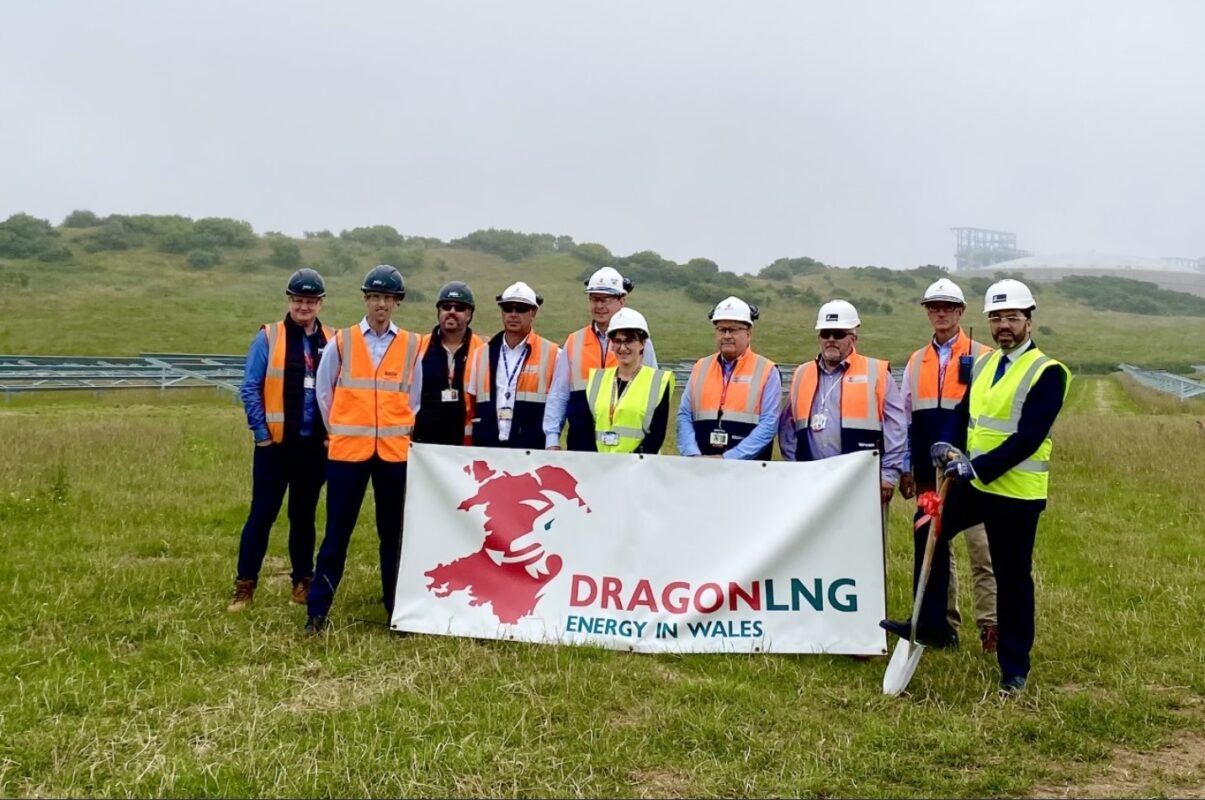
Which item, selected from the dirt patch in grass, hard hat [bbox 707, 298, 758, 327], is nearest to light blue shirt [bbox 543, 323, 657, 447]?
hard hat [bbox 707, 298, 758, 327]

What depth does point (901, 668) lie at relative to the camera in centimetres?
531

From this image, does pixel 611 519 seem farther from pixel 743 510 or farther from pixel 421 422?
pixel 421 422

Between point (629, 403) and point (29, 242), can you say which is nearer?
point (629, 403)

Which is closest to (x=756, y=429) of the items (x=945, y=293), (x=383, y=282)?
(x=945, y=293)

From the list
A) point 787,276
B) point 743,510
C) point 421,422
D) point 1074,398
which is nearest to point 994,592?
point 743,510

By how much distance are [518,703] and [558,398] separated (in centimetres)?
238

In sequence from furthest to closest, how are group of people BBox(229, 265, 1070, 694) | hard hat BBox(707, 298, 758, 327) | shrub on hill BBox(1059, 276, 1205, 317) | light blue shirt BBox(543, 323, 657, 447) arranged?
shrub on hill BBox(1059, 276, 1205, 317), light blue shirt BBox(543, 323, 657, 447), hard hat BBox(707, 298, 758, 327), group of people BBox(229, 265, 1070, 694)

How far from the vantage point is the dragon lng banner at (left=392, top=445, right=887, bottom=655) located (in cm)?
595

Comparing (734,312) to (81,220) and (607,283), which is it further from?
(81,220)

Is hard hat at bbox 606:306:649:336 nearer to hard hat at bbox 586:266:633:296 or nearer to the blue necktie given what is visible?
hard hat at bbox 586:266:633:296

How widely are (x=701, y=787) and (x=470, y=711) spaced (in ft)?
4.11

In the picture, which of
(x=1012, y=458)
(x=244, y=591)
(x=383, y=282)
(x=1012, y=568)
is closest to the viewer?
(x=1012, y=458)

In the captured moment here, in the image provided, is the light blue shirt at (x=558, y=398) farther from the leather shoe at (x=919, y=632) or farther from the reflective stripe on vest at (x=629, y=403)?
the leather shoe at (x=919, y=632)

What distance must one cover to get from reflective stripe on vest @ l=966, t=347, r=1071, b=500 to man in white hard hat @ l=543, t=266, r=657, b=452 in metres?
2.13
